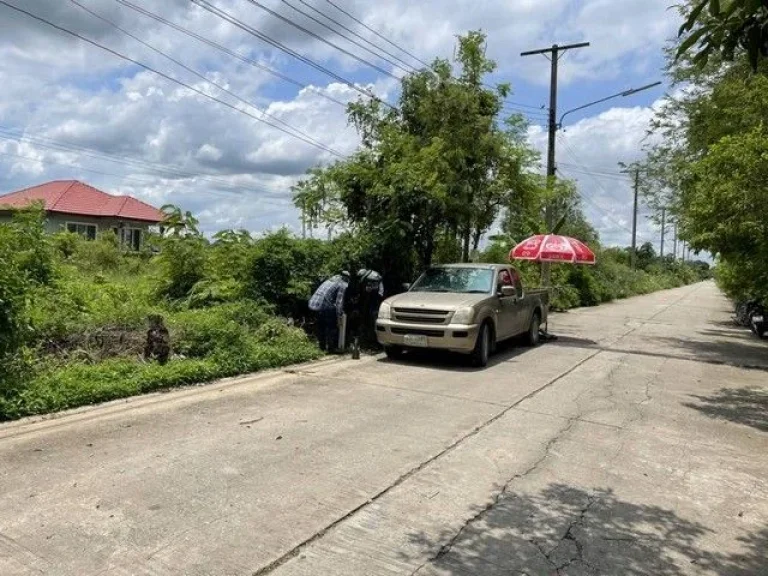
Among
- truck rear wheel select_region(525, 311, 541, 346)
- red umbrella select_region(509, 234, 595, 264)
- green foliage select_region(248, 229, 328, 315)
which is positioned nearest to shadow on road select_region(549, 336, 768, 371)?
truck rear wheel select_region(525, 311, 541, 346)

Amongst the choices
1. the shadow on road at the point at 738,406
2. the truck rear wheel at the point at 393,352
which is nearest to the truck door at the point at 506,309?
the truck rear wheel at the point at 393,352

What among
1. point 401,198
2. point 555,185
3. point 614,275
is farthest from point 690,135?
point 614,275

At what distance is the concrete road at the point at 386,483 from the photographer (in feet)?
12.0

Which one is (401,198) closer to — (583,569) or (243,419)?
(243,419)

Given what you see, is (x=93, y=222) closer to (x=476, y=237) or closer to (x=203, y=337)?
(x=476, y=237)

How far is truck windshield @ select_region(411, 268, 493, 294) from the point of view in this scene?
11328mm

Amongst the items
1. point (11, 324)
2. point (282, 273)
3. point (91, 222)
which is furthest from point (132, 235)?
point (11, 324)

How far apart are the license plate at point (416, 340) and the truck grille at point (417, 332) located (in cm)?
4

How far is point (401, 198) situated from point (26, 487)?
9.48m

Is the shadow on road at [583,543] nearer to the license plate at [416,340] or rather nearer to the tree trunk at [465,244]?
the license plate at [416,340]

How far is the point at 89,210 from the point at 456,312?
3305 cm

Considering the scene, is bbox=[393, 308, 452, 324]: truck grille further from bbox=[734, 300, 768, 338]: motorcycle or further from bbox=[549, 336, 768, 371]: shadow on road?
bbox=[734, 300, 768, 338]: motorcycle

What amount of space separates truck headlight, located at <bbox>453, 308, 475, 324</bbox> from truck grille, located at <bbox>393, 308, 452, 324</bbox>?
4.4 inches

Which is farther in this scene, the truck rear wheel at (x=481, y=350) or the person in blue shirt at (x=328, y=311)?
the person in blue shirt at (x=328, y=311)
